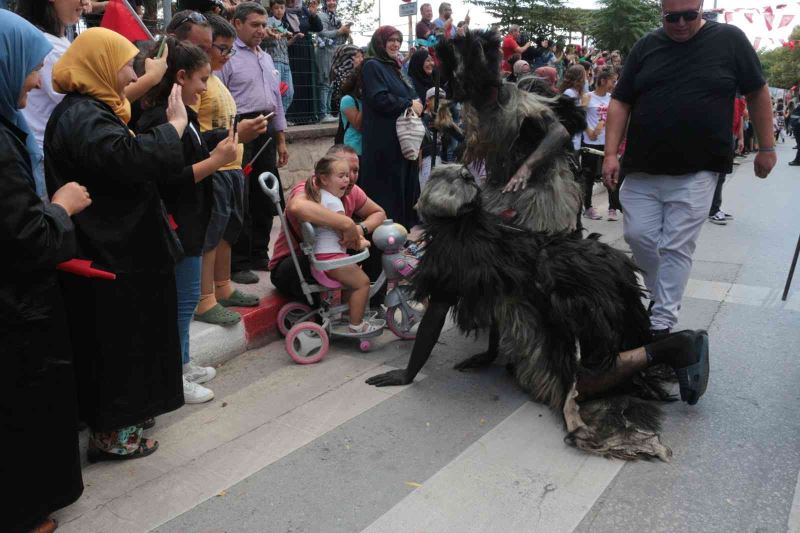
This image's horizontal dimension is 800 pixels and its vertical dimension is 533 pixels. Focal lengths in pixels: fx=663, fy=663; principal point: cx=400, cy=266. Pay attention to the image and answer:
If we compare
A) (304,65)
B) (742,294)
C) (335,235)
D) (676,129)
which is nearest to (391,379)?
(335,235)

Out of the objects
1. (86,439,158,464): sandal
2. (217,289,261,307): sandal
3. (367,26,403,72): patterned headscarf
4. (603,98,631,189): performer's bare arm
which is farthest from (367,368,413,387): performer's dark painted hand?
(367,26,403,72): patterned headscarf

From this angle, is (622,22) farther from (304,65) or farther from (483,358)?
(483,358)

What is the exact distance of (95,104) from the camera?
2.64 meters

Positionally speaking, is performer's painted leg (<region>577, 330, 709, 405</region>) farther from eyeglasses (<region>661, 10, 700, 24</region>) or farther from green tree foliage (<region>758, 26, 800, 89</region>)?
green tree foliage (<region>758, 26, 800, 89</region>)

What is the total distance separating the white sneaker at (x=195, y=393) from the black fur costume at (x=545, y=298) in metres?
1.27

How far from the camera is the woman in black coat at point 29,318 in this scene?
2.19 meters

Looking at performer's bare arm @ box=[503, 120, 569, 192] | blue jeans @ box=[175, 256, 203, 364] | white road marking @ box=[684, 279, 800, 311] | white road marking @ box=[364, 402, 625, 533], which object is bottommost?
white road marking @ box=[684, 279, 800, 311]

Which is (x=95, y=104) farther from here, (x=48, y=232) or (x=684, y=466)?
(x=684, y=466)

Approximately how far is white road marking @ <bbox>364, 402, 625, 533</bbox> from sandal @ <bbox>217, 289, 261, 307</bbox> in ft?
6.41

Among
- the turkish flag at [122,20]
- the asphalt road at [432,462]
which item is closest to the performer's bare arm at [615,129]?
the asphalt road at [432,462]

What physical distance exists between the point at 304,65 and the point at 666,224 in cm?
633

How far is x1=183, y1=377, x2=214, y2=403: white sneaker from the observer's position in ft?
11.7

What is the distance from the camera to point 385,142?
5.22 metres

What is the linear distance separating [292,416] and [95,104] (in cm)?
175
